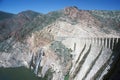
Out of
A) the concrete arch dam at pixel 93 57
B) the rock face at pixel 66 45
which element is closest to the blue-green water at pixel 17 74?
the rock face at pixel 66 45

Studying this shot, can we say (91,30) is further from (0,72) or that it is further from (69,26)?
(0,72)

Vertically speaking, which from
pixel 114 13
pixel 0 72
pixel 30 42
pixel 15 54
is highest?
pixel 114 13

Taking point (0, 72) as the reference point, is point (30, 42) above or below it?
above

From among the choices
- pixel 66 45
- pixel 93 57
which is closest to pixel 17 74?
pixel 66 45

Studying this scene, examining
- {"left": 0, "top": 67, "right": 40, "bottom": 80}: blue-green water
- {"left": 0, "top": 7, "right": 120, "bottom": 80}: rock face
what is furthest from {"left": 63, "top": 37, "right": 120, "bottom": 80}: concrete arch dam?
{"left": 0, "top": 67, "right": 40, "bottom": 80}: blue-green water

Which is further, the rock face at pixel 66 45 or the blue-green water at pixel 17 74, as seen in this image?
the blue-green water at pixel 17 74

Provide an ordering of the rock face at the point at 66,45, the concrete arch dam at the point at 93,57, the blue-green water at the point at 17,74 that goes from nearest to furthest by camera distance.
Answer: the concrete arch dam at the point at 93,57 < the rock face at the point at 66,45 < the blue-green water at the point at 17,74

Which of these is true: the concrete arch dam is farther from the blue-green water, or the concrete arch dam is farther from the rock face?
the blue-green water

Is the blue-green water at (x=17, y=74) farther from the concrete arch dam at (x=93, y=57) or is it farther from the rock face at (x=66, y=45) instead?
the concrete arch dam at (x=93, y=57)

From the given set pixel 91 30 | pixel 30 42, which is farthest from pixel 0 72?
pixel 91 30
